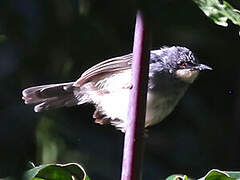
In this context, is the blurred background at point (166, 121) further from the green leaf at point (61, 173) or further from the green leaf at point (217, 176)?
the green leaf at point (217, 176)

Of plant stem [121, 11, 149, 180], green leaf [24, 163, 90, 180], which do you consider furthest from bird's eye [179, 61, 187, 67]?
plant stem [121, 11, 149, 180]

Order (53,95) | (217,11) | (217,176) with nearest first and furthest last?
(217,11) → (217,176) → (53,95)

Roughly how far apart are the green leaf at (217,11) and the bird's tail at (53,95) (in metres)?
2.26

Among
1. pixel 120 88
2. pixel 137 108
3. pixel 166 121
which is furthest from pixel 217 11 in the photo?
pixel 166 121

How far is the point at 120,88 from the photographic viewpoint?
362 centimetres

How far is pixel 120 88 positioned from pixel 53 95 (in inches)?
15.1

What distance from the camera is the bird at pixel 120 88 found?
3498 millimetres

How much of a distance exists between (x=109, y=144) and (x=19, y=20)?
2.93 meters

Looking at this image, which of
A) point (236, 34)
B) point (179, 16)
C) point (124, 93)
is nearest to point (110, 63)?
point (124, 93)

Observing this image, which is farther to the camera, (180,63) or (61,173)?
(180,63)

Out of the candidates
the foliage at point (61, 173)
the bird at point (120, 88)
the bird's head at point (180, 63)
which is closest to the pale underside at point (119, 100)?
the bird at point (120, 88)

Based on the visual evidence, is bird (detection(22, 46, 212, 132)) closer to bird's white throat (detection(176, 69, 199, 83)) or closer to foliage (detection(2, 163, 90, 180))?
bird's white throat (detection(176, 69, 199, 83))

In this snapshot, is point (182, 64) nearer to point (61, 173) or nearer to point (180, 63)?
point (180, 63)

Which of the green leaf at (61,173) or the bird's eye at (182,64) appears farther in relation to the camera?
the bird's eye at (182,64)
